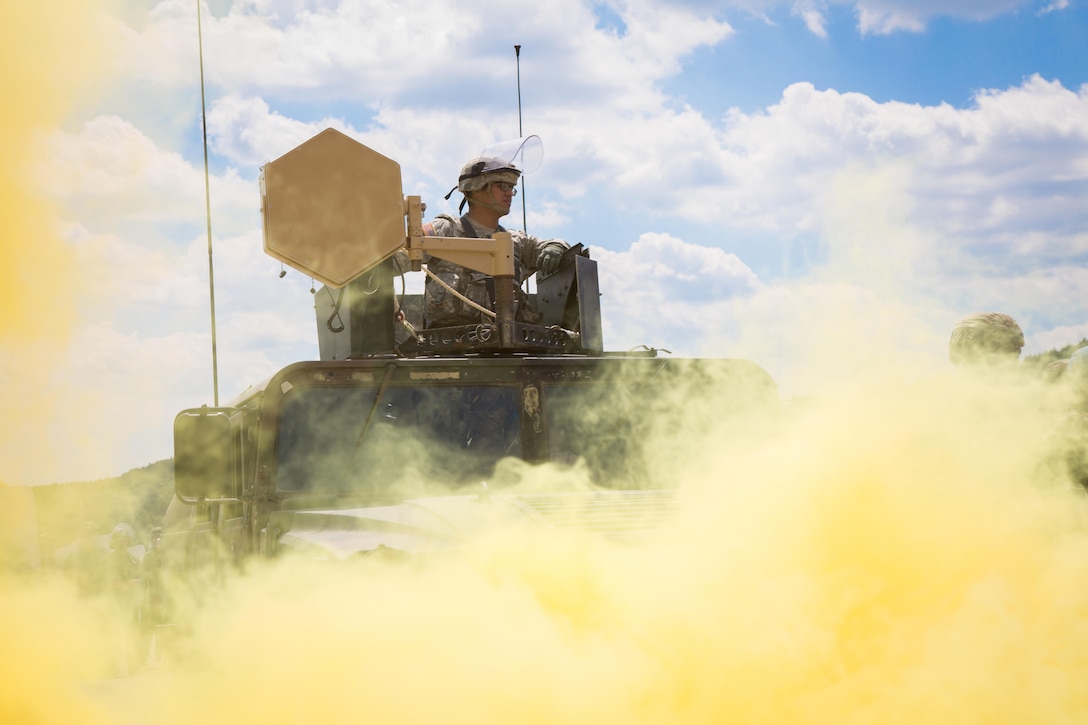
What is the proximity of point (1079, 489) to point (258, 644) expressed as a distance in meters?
2.91

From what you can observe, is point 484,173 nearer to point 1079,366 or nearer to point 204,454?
point 204,454

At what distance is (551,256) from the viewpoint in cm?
674

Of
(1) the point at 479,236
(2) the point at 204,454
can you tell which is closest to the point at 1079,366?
(2) the point at 204,454

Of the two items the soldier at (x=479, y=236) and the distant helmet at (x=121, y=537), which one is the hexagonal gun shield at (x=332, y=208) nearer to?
the soldier at (x=479, y=236)

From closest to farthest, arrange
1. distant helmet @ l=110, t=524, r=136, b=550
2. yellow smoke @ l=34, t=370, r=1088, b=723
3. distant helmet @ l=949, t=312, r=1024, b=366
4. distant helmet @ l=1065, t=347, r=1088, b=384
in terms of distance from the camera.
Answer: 1. yellow smoke @ l=34, t=370, r=1088, b=723
2. distant helmet @ l=1065, t=347, r=1088, b=384
3. distant helmet @ l=949, t=312, r=1024, b=366
4. distant helmet @ l=110, t=524, r=136, b=550

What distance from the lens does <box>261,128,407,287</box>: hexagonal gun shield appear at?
5645 mm

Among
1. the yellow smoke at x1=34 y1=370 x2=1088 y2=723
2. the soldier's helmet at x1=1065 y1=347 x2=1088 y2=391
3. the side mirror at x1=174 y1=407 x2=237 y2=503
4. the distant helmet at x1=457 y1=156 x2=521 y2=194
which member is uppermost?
the distant helmet at x1=457 y1=156 x2=521 y2=194

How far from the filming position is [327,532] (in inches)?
181

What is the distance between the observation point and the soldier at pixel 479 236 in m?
6.48

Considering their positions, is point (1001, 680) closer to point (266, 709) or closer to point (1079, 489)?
point (1079, 489)

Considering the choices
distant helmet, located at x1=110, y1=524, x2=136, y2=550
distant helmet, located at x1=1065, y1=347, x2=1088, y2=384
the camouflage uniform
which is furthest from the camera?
distant helmet, located at x1=110, y1=524, x2=136, y2=550

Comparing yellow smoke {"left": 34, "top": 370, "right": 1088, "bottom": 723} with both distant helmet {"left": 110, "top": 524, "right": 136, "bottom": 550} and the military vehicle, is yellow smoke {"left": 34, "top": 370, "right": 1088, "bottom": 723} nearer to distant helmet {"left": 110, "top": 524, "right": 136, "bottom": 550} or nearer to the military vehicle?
the military vehicle

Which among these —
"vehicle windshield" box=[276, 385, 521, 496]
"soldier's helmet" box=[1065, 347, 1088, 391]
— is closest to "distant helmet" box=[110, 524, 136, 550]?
"vehicle windshield" box=[276, 385, 521, 496]

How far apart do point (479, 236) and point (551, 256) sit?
44 cm
